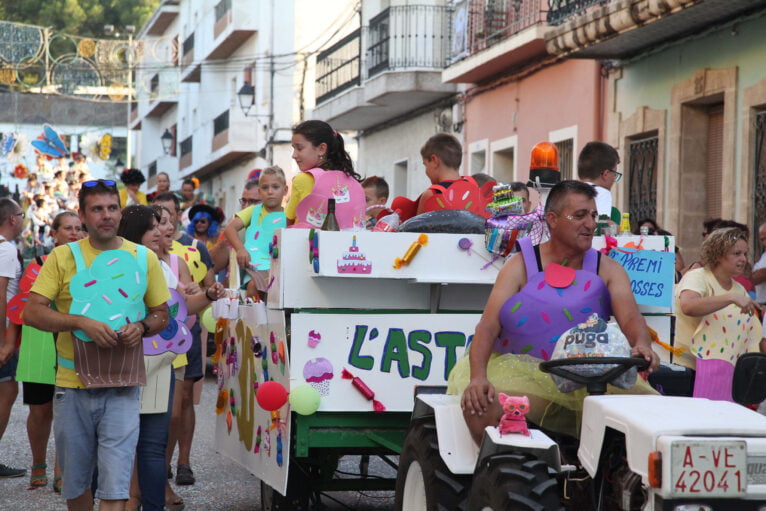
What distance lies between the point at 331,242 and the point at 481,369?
144 centimetres

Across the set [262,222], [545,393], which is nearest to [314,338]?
[545,393]

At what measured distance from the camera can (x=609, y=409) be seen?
421 cm

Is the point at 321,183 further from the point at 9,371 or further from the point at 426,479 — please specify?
the point at 9,371

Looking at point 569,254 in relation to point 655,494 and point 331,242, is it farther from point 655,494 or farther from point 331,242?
A: point 655,494

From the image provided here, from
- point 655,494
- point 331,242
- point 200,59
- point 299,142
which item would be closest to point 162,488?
point 331,242

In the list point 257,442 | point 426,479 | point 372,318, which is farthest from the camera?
point 257,442

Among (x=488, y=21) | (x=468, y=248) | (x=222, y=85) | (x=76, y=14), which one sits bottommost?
(x=468, y=248)

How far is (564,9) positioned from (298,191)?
9.93m

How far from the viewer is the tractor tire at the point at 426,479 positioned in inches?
192

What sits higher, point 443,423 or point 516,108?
point 516,108

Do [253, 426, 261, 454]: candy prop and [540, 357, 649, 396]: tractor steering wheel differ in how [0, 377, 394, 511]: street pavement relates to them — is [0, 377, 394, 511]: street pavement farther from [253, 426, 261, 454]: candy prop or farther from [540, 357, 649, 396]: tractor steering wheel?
[540, 357, 649, 396]: tractor steering wheel

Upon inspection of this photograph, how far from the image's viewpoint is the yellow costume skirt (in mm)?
4809

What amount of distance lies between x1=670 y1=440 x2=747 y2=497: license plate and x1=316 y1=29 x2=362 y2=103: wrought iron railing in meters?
21.3

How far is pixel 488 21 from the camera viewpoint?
19562mm
